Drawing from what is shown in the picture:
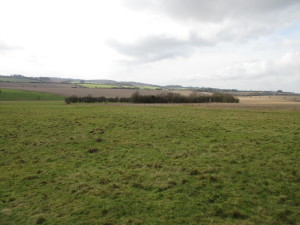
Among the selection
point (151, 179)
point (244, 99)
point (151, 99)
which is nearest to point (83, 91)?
point (151, 99)

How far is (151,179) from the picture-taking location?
919 cm

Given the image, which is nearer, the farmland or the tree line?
the tree line

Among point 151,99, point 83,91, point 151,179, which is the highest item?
point 83,91

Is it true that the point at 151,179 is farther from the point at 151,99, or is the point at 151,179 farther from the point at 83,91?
the point at 83,91

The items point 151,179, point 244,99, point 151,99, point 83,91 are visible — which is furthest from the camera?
point 83,91

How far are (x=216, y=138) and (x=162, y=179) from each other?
28.0 ft

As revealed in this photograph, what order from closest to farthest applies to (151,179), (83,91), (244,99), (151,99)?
(151,179), (151,99), (244,99), (83,91)

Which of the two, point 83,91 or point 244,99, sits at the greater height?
point 83,91

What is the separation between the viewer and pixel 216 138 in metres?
16.2

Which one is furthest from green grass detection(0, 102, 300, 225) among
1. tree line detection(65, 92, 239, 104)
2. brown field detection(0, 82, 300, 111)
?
tree line detection(65, 92, 239, 104)

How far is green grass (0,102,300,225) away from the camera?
6.49 metres

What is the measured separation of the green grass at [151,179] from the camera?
6.49m

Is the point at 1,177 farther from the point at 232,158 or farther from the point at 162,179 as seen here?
the point at 232,158

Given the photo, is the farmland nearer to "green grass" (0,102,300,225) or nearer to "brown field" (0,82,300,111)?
"brown field" (0,82,300,111)
